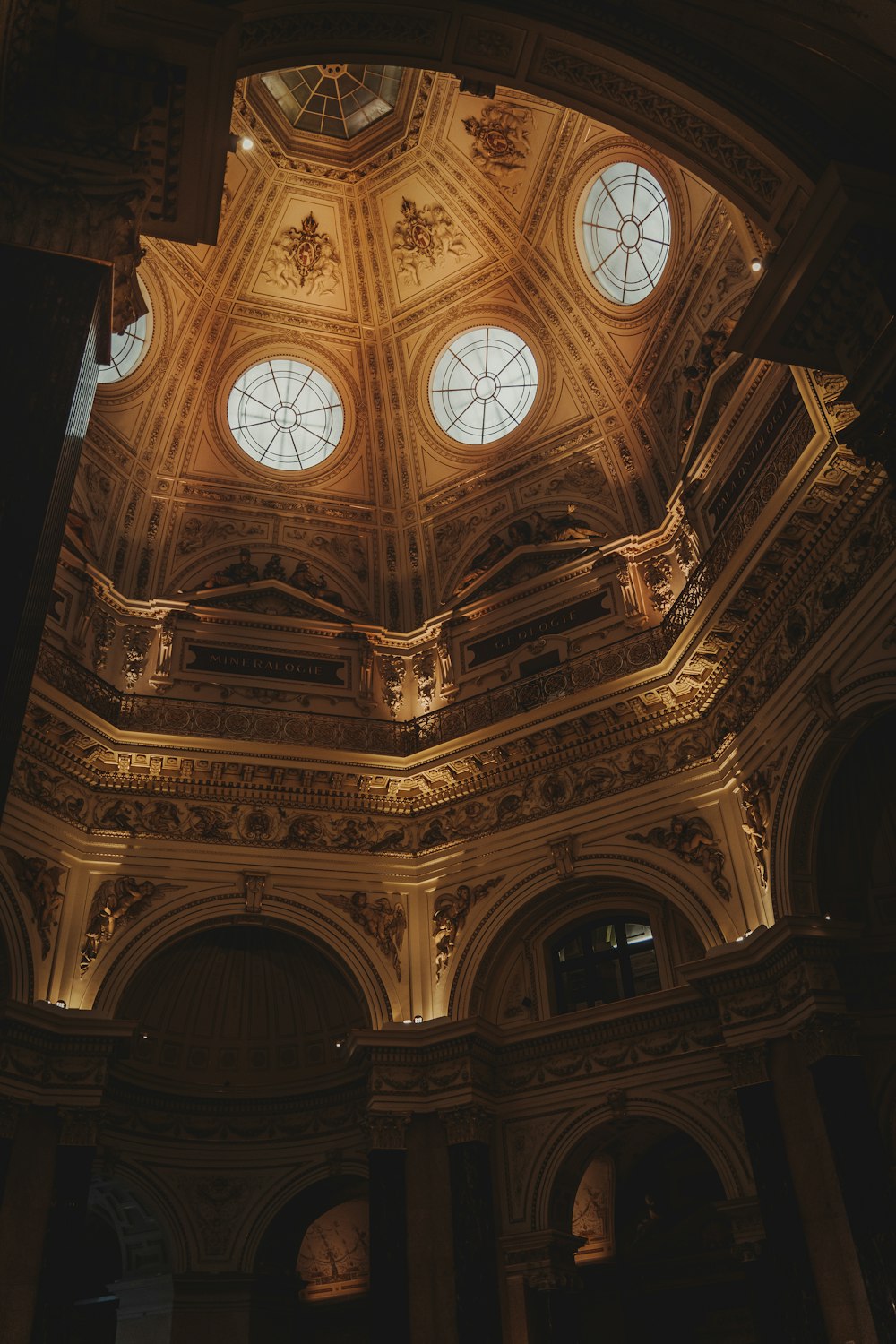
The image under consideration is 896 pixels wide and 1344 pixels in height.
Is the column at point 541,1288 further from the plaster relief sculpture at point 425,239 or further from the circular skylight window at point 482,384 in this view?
the plaster relief sculpture at point 425,239

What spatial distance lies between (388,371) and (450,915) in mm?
11303

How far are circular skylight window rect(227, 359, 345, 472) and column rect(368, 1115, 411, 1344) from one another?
12.8 m

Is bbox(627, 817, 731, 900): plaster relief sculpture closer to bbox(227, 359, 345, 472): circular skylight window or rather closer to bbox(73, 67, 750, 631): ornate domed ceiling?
bbox(73, 67, 750, 631): ornate domed ceiling

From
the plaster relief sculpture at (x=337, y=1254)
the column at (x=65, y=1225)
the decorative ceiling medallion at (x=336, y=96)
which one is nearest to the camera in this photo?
the column at (x=65, y=1225)

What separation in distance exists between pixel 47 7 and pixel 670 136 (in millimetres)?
5747

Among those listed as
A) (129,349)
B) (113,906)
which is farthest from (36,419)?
(129,349)

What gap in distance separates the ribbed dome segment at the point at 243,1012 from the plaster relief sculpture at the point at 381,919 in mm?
992

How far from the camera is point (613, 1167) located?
17500 mm

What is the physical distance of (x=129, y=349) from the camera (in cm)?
2053

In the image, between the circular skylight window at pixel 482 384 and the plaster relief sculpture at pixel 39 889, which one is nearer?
the plaster relief sculpture at pixel 39 889

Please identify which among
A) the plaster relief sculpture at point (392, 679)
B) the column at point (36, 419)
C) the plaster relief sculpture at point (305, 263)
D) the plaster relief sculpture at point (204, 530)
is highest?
the plaster relief sculpture at point (305, 263)

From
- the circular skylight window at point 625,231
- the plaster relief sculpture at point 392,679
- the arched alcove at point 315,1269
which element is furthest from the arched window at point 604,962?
the circular skylight window at point 625,231

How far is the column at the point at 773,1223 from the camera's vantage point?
1188 cm

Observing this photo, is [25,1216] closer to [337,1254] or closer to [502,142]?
[337,1254]
